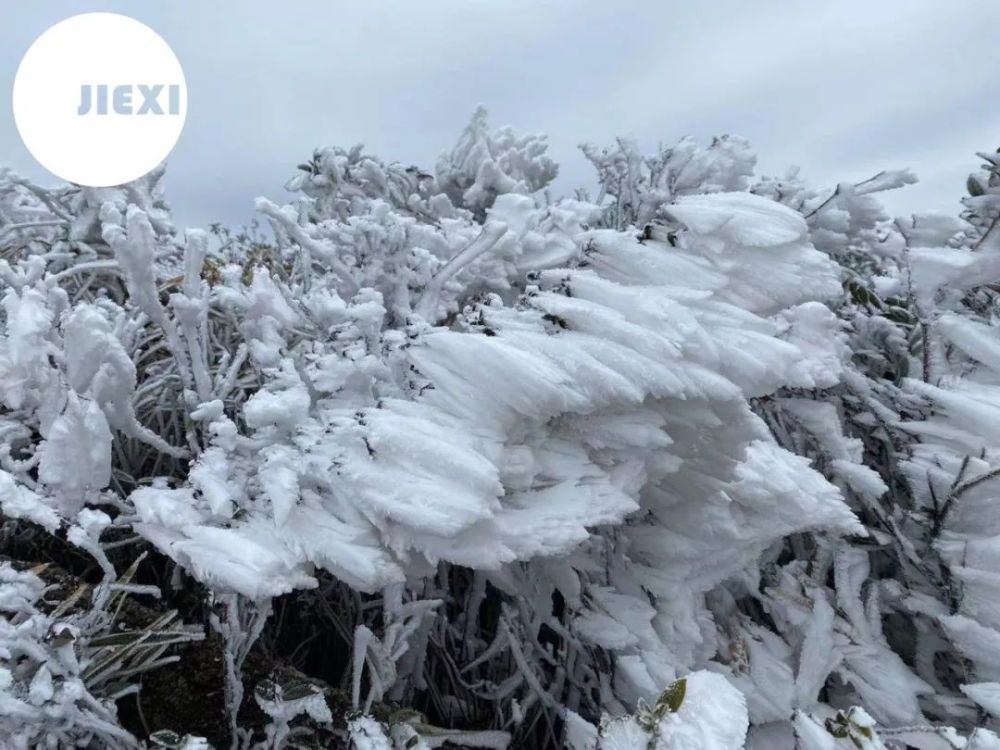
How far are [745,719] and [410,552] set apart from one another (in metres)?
0.49

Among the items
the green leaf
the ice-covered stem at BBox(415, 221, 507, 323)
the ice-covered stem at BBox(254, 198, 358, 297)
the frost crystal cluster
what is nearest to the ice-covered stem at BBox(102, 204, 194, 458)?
the frost crystal cluster

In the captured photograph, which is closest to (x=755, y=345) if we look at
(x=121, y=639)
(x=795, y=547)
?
(x=795, y=547)

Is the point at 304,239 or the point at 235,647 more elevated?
the point at 304,239

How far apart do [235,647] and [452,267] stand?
857 millimetres

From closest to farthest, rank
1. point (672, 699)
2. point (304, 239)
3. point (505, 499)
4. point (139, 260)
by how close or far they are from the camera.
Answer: point (672, 699) → point (505, 499) → point (139, 260) → point (304, 239)

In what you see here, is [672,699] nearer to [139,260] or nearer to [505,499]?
[505,499]

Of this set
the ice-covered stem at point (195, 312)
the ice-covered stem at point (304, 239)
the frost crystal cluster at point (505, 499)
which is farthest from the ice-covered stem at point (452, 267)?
the ice-covered stem at point (195, 312)

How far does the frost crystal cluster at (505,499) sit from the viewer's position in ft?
3.38

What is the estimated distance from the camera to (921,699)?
1483 millimetres

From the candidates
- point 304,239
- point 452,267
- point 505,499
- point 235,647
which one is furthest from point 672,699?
point 304,239

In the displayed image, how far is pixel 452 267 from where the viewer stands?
1627mm

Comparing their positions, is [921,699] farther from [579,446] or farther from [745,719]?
[579,446]

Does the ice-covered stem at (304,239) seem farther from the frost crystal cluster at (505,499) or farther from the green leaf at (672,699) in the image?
the green leaf at (672,699)

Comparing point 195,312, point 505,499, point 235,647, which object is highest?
point 195,312
